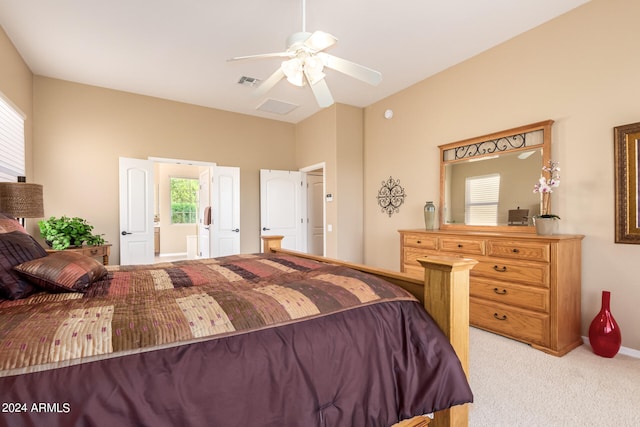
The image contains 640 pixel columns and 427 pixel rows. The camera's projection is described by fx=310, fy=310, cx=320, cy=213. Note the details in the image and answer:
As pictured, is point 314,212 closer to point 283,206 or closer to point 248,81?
point 283,206

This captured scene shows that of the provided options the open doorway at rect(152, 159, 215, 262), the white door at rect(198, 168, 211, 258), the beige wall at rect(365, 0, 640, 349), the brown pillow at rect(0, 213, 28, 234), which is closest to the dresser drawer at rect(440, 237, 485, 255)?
the beige wall at rect(365, 0, 640, 349)

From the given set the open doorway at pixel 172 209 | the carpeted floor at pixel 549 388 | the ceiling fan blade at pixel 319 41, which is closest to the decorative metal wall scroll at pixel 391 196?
the carpeted floor at pixel 549 388

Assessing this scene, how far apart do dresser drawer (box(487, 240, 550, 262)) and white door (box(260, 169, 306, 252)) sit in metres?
3.63

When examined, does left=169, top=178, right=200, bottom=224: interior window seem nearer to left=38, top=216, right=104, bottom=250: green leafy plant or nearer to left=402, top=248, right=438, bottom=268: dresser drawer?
left=38, top=216, right=104, bottom=250: green leafy plant

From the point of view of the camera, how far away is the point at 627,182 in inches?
102

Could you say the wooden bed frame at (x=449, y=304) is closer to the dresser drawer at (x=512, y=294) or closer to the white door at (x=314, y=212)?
the dresser drawer at (x=512, y=294)

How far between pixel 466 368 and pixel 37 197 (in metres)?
3.60

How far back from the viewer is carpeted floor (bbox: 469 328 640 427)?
6.01 ft

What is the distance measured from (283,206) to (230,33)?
3.23 meters

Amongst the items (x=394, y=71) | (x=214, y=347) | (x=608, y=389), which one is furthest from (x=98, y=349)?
(x=394, y=71)

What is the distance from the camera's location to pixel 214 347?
1.08 metres

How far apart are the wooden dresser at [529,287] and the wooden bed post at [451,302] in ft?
5.42

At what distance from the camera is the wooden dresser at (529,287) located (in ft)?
8.66

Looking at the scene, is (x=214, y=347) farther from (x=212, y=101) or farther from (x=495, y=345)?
(x=212, y=101)
